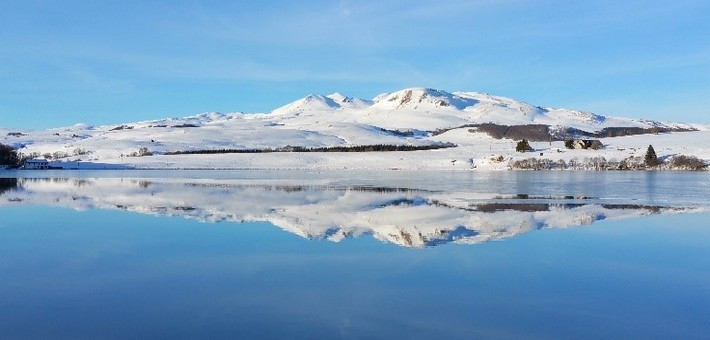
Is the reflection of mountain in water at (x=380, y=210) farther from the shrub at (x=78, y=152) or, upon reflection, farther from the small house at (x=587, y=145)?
the shrub at (x=78, y=152)

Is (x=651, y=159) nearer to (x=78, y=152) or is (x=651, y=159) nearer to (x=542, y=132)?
(x=78, y=152)

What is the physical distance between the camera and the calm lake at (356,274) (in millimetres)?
7195

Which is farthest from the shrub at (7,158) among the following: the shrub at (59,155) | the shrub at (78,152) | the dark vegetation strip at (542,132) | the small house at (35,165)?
the dark vegetation strip at (542,132)

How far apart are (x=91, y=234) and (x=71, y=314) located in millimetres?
7538

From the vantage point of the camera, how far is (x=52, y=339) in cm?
664

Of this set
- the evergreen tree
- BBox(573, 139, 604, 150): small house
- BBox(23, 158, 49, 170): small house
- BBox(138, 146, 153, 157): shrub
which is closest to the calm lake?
the evergreen tree

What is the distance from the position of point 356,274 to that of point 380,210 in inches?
383

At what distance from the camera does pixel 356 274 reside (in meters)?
9.84

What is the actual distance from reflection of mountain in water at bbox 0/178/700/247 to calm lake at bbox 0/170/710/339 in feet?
0.39

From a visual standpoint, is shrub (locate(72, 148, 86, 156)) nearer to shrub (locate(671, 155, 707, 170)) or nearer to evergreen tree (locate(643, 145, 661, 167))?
evergreen tree (locate(643, 145, 661, 167))

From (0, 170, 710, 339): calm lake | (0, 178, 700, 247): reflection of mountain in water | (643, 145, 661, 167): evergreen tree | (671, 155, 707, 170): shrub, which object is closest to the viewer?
(0, 170, 710, 339): calm lake

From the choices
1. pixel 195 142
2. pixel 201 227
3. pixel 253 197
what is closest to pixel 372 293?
pixel 201 227

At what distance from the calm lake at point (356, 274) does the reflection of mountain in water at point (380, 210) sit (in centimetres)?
12

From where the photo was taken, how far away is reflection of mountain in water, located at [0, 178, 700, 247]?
47.9 ft
